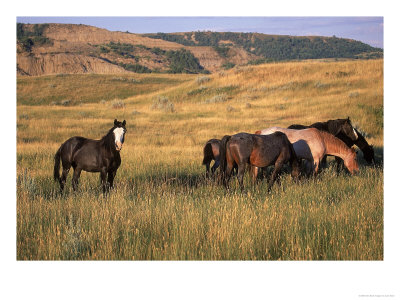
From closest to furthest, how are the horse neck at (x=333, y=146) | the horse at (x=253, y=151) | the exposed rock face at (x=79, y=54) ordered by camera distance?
the horse at (x=253, y=151), the horse neck at (x=333, y=146), the exposed rock face at (x=79, y=54)

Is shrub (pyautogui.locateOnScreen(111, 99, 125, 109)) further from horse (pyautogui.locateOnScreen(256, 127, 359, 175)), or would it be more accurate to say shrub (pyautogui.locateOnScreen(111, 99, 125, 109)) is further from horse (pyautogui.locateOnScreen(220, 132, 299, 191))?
horse (pyautogui.locateOnScreen(220, 132, 299, 191))

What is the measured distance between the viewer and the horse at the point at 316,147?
32.3 feet

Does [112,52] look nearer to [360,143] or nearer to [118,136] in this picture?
[360,143]

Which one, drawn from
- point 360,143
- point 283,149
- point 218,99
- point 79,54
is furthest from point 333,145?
point 79,54

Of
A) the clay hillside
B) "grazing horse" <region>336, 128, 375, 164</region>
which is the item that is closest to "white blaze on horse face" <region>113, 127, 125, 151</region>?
"grazing horse" <region>336, 128, 375, 164</region>

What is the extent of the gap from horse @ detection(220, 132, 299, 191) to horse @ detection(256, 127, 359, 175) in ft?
4.22

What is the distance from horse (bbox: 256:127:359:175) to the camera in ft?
32.3

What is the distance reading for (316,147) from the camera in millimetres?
9828

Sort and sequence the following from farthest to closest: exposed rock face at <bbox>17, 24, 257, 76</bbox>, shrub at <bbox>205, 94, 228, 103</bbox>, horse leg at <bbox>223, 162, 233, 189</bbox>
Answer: exposed rock face at <bbox>17, 24, 257, 76</bbox> → shrub at <bbox>205, 94, 228, 103</bbox> → horse leg at <bbox>223, 162, 233, 189</bbox>

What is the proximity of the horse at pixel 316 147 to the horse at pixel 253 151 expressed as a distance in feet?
4.22

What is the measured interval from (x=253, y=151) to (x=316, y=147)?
7.55 ft

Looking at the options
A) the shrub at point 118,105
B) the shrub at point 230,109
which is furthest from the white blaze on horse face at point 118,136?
the shrub at point 118,105

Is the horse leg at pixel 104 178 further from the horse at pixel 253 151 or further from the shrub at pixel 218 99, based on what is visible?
the shrub at pixel 218 99

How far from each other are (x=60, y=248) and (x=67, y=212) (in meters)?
1.46
